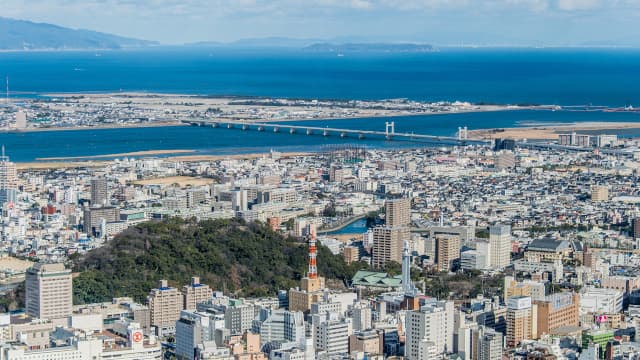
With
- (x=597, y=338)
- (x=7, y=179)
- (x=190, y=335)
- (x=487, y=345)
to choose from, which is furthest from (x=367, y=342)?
(x=7, y=179)

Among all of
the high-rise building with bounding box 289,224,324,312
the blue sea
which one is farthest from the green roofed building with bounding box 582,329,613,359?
the blue sea

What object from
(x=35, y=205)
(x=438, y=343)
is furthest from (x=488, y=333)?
(x=35, y=205)

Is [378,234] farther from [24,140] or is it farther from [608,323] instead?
[24,140]

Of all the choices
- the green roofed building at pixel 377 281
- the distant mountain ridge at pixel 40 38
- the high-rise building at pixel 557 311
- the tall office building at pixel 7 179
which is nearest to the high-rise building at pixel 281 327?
the high-rise building at pixel 557 311

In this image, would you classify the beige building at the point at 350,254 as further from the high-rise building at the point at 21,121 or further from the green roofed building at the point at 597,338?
the high-rise building at the point at 21,121

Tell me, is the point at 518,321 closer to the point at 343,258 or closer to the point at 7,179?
the point at 343,258

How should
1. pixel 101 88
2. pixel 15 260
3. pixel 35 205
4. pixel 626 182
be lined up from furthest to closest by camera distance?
pixel 101 88 < pixel 626 182 < pixel 35 205 < pixel 15 260

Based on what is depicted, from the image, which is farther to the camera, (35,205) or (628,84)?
(628,84)
